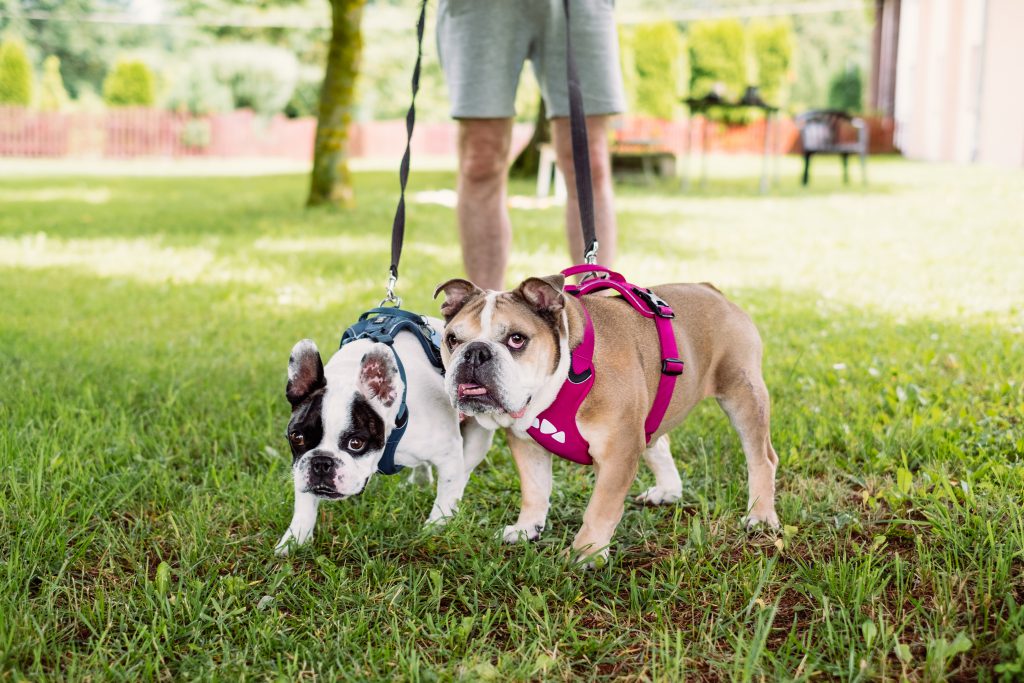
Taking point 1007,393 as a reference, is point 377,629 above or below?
below

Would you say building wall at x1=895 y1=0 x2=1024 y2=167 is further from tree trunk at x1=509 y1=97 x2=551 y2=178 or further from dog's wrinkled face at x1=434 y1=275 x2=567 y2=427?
dog's wrinkled face at x1=434 y1=275 x2=567 y2=427

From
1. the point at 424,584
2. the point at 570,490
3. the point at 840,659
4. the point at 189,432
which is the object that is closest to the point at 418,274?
the point at 189,432

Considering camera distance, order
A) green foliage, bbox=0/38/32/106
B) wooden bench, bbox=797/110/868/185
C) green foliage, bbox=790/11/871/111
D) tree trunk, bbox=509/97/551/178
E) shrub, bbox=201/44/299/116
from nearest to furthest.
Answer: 1. wooden bench, bbox=797/110/868/185
2. tree trunk, bbox=509/97/551/178
3. green foliage, bbox=0/38/32/106
4. shrub, bbox=201/44/299/116
5. green foliage, bbox=790/11/871/111

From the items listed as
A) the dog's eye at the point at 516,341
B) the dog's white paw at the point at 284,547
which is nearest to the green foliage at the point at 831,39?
the dog's eye at the point at 516,341

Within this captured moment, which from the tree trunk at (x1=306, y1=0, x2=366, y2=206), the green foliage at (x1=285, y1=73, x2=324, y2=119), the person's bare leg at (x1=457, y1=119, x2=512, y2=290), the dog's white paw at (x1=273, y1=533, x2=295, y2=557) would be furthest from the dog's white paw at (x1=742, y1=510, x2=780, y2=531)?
the green foliage at (x1=285, y1=73, x2=324, y2=119)

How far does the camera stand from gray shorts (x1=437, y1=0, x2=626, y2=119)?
13.3 feet

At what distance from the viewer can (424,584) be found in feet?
8.41

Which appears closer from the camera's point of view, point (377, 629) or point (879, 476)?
point (377, 629)

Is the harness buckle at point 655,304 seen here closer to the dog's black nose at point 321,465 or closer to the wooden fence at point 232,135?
the dog's black nose at point 321,465

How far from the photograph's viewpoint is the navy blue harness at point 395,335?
112 inches

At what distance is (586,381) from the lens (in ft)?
8.40

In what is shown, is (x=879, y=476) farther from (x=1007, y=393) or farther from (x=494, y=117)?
(x=494, y=117)

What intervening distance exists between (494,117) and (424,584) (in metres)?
2.29

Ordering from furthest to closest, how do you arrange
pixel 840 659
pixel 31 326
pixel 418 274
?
pixel 418 274 < pixel 31 326 < pixel 840 659
